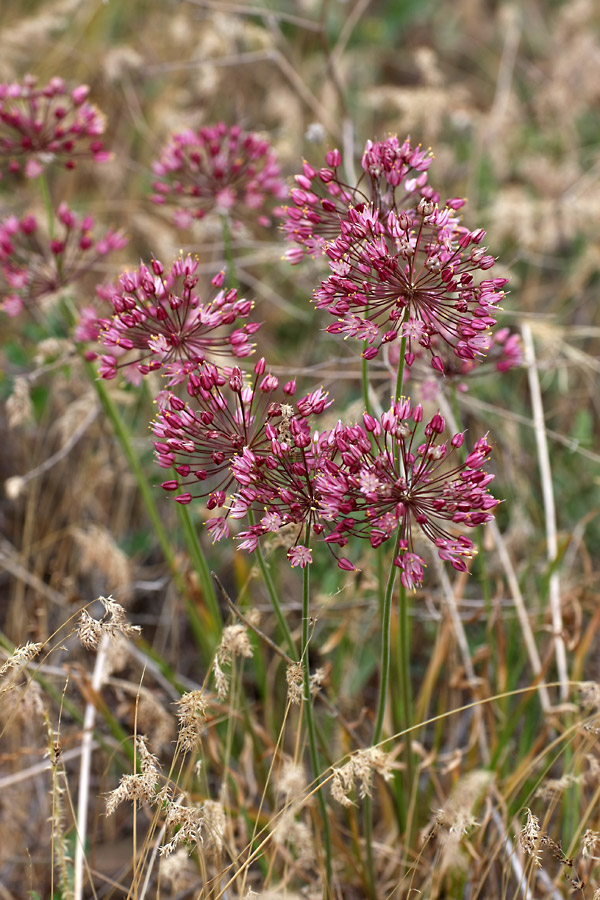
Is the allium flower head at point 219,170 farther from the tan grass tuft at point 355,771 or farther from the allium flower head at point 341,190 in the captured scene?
the tan grass tuft at point 355,771

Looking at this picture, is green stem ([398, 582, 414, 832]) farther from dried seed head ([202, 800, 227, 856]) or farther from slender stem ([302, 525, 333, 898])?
dried seed head ([202, 800, 227, 856])

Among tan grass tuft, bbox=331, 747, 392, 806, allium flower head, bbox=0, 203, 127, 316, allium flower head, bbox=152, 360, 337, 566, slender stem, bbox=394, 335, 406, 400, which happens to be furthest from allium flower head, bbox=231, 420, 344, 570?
allium flower head, bbox=0, 203, 127, 316

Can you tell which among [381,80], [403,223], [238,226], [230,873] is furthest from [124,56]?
[230,873]

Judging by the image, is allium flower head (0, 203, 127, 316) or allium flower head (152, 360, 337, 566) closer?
allium flower head (152, 360, 337, 566)

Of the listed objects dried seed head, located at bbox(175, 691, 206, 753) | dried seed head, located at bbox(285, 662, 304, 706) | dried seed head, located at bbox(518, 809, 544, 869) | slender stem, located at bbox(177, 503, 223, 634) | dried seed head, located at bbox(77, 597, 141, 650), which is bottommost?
dried seed head, located at bbox(518, 809, 544, 869)

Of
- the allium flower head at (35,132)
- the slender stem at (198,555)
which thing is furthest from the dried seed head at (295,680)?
the allium flower head at (35,132)

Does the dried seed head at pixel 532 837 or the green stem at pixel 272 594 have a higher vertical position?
the green stem at pixel 272 594
